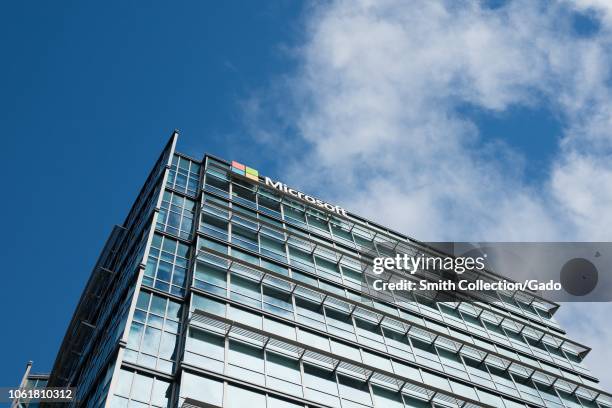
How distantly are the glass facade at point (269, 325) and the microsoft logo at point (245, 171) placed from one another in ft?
2.52

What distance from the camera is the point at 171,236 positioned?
3111 cm

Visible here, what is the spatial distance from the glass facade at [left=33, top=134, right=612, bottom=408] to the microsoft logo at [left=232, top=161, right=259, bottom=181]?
2.52 ft

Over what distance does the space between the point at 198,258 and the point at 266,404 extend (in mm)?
8981

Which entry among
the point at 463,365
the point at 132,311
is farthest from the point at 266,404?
the point at 463,365

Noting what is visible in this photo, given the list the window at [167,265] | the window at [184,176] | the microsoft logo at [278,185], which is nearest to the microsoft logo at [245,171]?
the microsoft logo at [278,185]

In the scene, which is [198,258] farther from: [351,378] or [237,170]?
[237,170]

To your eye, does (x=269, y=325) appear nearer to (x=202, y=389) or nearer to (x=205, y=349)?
(x=205, y=349)

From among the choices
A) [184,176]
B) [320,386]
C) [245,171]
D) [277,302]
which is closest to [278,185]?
[245,171]

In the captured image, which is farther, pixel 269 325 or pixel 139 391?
pixel 269 325

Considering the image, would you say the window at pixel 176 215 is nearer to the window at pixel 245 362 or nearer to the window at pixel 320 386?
the window at pixel 245 362

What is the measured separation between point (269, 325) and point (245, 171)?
A: 16031 millimetres

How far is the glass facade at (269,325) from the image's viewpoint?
24.1 metres

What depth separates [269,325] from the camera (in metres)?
28.3

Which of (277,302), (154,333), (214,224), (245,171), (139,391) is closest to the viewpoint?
(139,391)
